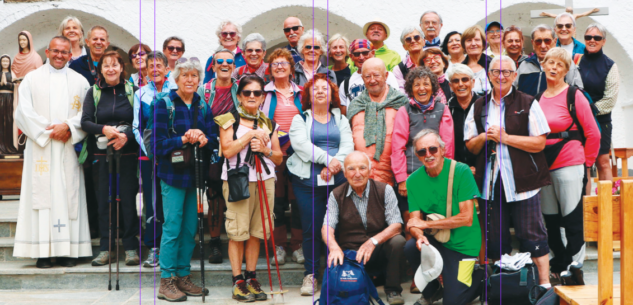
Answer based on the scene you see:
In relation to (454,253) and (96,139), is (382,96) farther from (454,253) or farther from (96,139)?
(96,139)

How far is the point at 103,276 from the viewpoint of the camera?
16.2 ft

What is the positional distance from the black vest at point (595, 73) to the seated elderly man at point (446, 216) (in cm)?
167

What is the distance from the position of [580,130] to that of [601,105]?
29.5 inches

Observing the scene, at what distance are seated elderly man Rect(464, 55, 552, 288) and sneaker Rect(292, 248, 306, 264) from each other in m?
1.50

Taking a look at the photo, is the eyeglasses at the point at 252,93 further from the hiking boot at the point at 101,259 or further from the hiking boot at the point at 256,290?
the hiking boot at the point at 101,259

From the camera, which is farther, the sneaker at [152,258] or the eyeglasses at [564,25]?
the eyeglasses at [564,25]

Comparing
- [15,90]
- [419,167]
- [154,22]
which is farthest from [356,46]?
[15,90]

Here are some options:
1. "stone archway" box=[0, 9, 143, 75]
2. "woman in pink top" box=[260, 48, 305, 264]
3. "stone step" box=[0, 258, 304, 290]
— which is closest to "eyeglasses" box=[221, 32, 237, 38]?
"woman in pink top" box=[260, 48, 305, 264]

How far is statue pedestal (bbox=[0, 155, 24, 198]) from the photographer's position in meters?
7.13

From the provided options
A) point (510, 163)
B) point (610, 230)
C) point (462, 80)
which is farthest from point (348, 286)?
point (610, 230)

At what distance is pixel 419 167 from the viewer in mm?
4461

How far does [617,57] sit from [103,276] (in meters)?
7.47

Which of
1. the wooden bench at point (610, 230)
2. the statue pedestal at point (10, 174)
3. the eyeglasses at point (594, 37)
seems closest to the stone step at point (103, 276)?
the statue pedestal at point (10, 174)

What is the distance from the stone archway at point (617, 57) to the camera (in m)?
8.48
